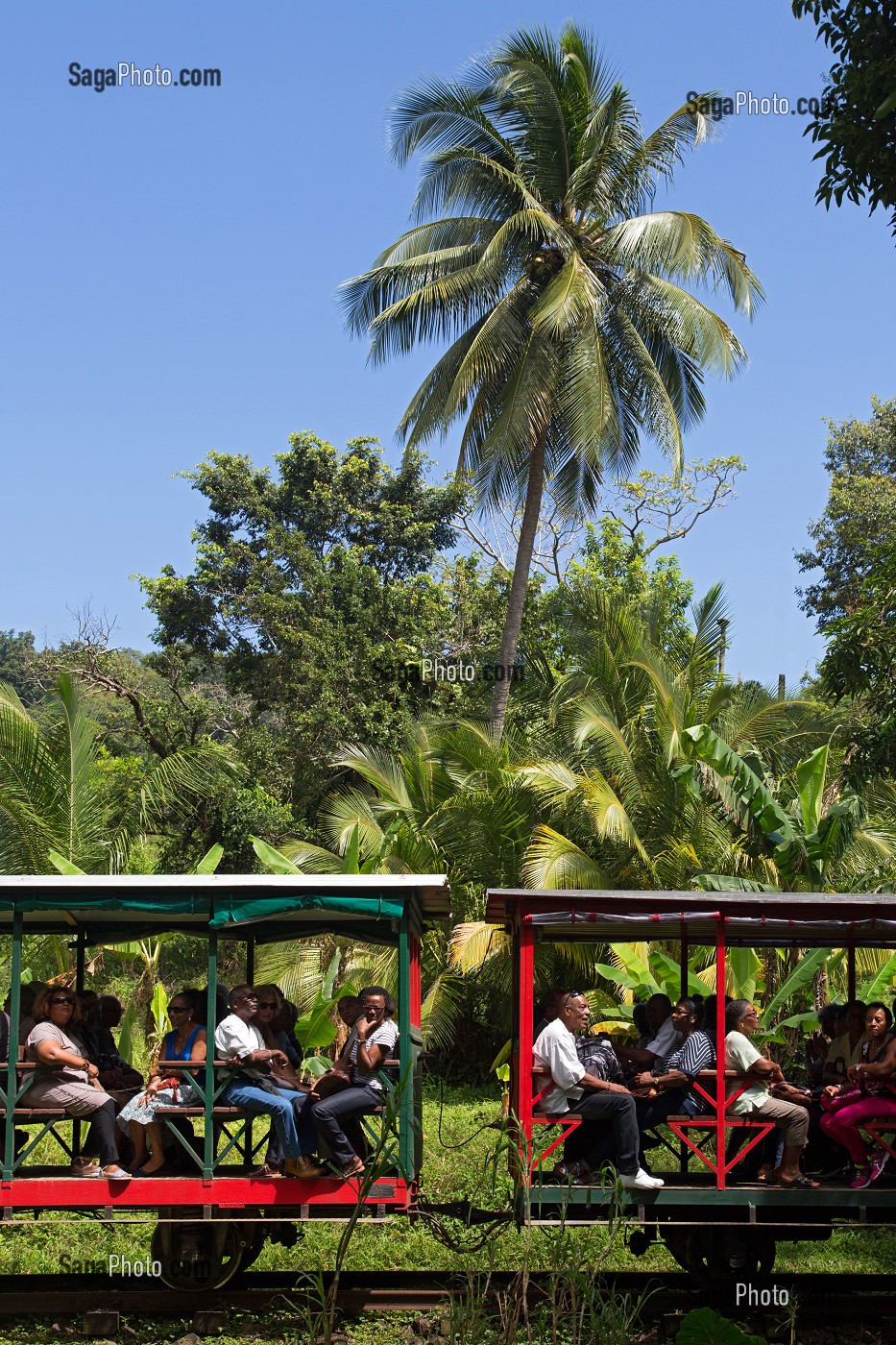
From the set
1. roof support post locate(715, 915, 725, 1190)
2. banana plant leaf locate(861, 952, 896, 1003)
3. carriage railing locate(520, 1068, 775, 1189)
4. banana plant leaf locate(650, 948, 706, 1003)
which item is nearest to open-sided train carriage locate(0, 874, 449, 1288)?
carriage railing locate(520, 1068, 775, 1189)

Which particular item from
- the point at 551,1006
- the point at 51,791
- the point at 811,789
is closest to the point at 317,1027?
the point at 551,1006

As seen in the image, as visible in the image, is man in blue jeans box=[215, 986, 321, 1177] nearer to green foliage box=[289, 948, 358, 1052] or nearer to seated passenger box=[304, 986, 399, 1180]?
seated passenger box=[304, 986, 399, 1180]

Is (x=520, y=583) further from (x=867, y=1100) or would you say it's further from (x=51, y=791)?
(x=867, y=1100)

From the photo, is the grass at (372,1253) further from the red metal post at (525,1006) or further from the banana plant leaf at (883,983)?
the banana plant leaf at (883,983)

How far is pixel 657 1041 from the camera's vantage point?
888cm

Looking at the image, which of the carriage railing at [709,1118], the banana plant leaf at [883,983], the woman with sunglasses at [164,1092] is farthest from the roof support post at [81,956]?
the banana plant leaf at [883,983]

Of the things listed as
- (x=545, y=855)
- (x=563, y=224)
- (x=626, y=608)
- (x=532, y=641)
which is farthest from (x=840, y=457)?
(x=545, y=855)

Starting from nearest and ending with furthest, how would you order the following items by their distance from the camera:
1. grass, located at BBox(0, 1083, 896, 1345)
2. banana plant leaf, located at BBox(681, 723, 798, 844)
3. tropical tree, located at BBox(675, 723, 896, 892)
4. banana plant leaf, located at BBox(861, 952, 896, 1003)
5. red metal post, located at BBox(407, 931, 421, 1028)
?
1. grass, located at BBox(0, 1083, 896, 1345)
2. red metal post, located at BBox(407, 931, 421, 1028)
3. banana plant leaf, located at BBox(861, 952, 896, 1003)
4. tropical tree, located at BBox(675, 723, 896, 892)
5. banana plant leaf, located at BBox(681, 723, 798, 844)

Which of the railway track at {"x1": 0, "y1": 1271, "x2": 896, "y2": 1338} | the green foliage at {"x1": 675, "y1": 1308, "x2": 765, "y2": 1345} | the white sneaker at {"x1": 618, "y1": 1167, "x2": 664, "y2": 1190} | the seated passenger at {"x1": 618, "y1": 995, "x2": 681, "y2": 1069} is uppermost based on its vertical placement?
the seated passenger at {"x1": 618, "y1": 995, "x2": 681, "y2": 1069}

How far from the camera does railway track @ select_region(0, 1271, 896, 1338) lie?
8.17 meters

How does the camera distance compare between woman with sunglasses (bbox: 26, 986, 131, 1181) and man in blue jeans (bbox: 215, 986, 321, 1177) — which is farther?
woman with sunglasses (bbox: 26, 986, 131, 1181)

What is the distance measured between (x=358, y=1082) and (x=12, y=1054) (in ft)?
7.04

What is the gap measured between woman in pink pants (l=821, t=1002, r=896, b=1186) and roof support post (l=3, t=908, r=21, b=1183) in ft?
16.8

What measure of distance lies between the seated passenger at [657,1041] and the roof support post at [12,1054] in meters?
4.01
